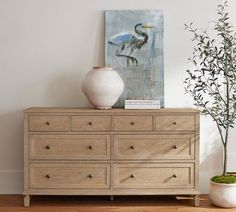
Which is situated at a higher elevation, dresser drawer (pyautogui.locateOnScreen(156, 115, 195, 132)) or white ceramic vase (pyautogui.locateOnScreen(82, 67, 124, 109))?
white ceramic vase (pyautogui.locateOnScreen(82, 67, 124, 109))

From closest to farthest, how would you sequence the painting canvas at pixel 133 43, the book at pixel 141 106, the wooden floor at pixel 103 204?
the wooden floor at pixel 103 204 → the book at pixel 141 106 → the painting canvas at pixel 133 43

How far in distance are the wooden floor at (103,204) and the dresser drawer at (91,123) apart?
2.28 ft

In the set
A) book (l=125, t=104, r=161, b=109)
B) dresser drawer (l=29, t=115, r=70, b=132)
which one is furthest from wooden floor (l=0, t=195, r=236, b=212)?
book (l=125, t=104, r=161, b=109)

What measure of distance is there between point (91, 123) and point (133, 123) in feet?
1.20

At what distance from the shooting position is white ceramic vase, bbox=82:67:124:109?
396cm

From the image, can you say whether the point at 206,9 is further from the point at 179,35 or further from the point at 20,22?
the point at 20,22

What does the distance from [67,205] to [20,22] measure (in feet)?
5.87

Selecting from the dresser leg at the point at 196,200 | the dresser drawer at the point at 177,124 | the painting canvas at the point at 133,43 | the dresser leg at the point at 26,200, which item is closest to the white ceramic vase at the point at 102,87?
the painting canvas at the point at 133,43

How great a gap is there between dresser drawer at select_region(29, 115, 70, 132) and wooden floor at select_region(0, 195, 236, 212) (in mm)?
690

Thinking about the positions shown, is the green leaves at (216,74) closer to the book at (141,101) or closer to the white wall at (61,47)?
the white wall at (61,47)

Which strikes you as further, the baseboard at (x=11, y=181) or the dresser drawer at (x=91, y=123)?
the baseboard at (x=11, y=181)

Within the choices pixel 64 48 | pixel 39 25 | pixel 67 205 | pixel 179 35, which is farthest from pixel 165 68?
pixel 67 205

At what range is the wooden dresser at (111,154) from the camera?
3.93 m

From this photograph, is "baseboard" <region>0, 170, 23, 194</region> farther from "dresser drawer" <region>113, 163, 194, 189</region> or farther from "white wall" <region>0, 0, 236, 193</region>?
"dresser drawer" <region>113, 163, 194, 189</region>
